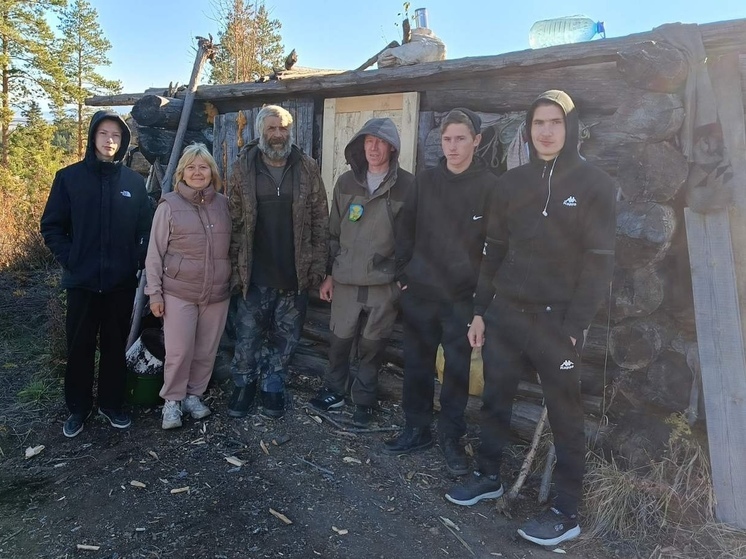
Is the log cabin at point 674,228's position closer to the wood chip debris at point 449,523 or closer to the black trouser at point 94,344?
the wood chip debris at point 449,523

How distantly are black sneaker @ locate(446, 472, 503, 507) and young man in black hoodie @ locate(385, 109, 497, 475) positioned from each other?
0.20 meters

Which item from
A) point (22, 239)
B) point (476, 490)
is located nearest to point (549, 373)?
point (476, 490)

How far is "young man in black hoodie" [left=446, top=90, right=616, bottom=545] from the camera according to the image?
115 inches

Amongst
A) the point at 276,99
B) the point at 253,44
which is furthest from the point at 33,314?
the point at 253,44

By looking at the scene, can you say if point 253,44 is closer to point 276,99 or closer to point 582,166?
point 276,99

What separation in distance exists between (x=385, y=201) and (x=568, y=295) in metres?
1.59

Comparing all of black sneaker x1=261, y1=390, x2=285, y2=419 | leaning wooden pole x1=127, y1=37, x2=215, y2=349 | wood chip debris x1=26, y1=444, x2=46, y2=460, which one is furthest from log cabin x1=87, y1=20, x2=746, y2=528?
leaning wooden pole x1=127, y1=37, x2=215, y2=349

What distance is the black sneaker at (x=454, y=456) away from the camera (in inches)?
144

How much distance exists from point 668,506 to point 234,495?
257 centimetres

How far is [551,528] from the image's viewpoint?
3.06 meters

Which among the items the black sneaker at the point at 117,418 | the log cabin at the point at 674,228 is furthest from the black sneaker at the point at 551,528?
the black sneaker at the point at 117,418

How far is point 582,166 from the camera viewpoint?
116 inches

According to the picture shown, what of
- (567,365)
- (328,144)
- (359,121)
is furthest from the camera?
(328,144)

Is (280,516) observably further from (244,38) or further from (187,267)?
(244,38)
